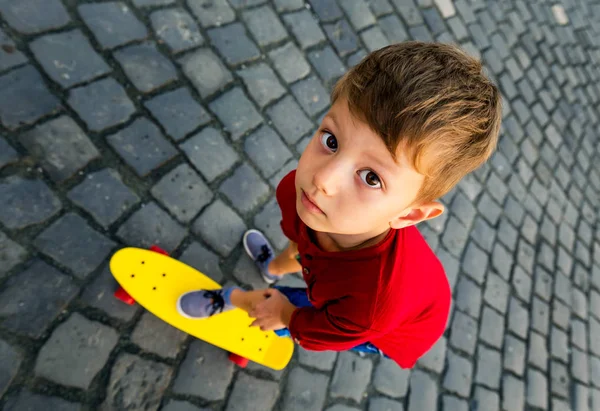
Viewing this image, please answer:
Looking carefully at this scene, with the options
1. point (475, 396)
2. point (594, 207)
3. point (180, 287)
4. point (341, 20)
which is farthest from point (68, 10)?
point (594, 207)

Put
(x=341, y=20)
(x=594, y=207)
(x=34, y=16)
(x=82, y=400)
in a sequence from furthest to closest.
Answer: (x=594, y=207)
(x=341, y=20)
(x=34, y=16)
(x=82, y=400)

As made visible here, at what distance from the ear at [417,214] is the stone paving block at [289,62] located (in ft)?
5.89

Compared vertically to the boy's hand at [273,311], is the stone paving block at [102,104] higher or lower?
higher

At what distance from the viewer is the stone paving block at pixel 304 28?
3.18 m

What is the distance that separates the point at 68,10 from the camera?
242 centimetres

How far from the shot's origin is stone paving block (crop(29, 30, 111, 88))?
7.47ft

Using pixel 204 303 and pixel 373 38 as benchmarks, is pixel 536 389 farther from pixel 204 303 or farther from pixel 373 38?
pixel 373 38

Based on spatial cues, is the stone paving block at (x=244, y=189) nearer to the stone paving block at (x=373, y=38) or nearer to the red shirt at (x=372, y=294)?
the red shirt at (x=372, y=294)

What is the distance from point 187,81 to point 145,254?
42.1 inches

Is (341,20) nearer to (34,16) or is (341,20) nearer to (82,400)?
(34,16)

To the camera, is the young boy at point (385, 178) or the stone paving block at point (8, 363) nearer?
the young boy at point (385, 178)

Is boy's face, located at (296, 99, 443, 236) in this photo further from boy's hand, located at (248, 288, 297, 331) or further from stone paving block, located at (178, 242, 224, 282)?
stone paving block, located at (178, 242, 224, 282)

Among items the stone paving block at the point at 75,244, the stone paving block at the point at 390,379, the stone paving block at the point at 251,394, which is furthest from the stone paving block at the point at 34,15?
the stone paving block at the point at 390,379

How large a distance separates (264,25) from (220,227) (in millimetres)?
1450
